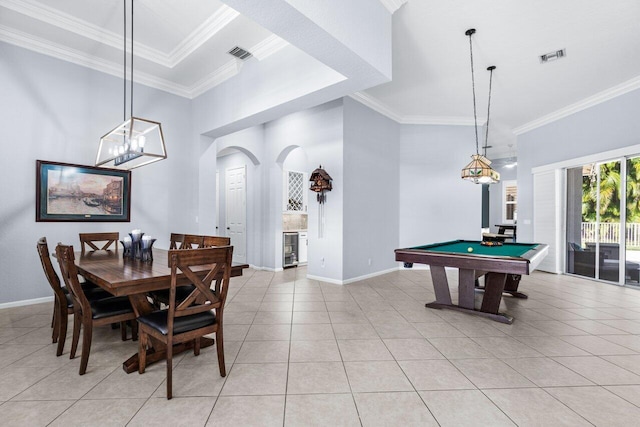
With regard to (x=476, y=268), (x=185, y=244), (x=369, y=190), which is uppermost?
(x=369, y=190)

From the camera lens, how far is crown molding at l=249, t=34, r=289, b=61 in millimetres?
3791

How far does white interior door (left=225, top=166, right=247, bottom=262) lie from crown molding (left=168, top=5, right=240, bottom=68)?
2836 millimetres

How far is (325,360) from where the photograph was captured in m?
2.48

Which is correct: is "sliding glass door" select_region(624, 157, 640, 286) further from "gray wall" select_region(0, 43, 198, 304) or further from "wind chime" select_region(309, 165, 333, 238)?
"gray wall" select_region(0, 43, 198, 304)

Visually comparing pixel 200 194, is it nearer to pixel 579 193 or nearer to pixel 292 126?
pixel 292 126

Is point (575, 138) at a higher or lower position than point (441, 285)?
higher

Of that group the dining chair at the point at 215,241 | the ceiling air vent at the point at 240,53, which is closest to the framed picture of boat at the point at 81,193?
the dining chair at the point at 215,241

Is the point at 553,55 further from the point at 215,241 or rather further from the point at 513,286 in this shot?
the point at 215,241

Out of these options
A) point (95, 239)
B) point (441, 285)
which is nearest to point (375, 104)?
point (441, 285)

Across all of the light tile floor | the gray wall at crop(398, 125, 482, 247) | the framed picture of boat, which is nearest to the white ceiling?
the gray wall at crop(398, 125, 482, 247)

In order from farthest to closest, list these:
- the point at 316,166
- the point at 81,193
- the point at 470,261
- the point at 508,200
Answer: the point at 508,200, the point at 316,166, the point at 81,193, the point at 470,261

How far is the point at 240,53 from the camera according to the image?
4191mm

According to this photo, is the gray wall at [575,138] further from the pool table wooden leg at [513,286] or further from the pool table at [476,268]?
the pool table at [476,268]

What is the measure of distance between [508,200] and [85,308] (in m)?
12.3
